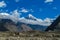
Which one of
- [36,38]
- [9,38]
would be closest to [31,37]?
[36,38]

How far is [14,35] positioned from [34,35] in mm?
6860

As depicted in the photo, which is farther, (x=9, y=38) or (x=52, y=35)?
(x=52, y=35)

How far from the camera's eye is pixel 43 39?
2655 inches

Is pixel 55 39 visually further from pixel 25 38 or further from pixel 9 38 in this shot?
pixel 9 38

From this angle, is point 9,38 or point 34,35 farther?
point 34,35

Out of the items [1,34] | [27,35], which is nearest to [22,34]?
[27,35]

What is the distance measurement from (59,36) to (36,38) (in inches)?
308

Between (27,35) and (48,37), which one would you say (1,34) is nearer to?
(27,35)

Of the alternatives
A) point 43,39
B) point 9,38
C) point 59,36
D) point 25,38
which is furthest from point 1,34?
point 59,36

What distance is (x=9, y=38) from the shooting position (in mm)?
65562

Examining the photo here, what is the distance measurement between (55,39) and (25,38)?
9.63 m

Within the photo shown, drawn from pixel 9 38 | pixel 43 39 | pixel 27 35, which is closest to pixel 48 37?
pixel 43 39

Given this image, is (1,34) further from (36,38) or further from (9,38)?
(36,38)

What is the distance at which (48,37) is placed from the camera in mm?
68750
